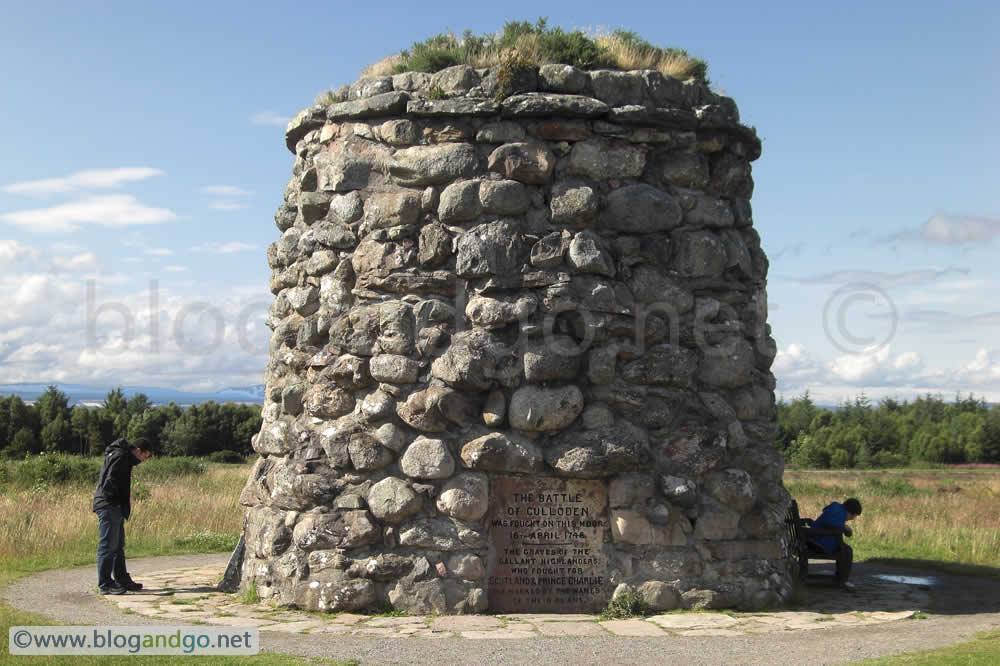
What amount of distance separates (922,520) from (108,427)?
92.9 ft

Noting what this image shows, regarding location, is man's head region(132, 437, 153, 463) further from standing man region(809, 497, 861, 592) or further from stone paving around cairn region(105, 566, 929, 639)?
standing man region(809, 497, 861, 592)

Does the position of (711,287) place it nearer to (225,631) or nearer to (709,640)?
(709,640)

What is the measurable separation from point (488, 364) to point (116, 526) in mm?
3969

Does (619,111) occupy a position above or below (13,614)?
above

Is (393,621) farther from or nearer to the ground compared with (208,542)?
farther from the ground

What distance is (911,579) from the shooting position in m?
9.62

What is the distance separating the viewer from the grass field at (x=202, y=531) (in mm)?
6555

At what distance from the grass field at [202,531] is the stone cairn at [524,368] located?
1.81m

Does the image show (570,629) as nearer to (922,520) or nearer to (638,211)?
(638,211)

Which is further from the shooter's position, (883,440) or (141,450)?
(883,440)

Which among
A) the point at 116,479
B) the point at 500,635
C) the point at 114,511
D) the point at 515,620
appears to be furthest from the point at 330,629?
the point at 116,479

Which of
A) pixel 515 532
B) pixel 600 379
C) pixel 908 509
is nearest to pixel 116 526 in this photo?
pixel 515 532

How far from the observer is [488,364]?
749 centimetres

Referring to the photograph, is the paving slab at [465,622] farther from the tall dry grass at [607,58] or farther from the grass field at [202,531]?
the tall dry grass at [607,58]
